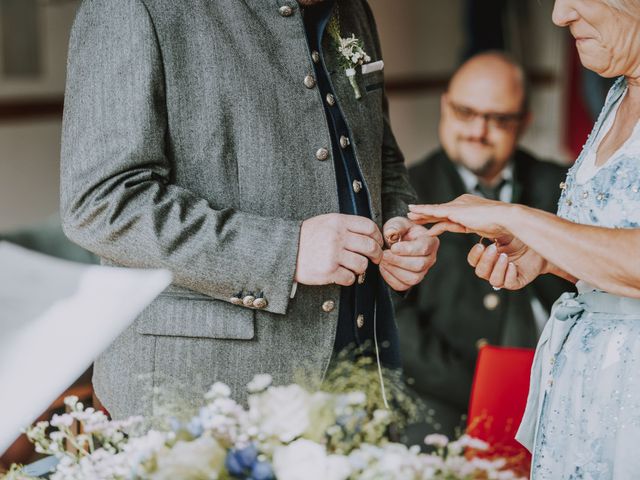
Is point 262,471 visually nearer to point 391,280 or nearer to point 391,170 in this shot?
point 391,280

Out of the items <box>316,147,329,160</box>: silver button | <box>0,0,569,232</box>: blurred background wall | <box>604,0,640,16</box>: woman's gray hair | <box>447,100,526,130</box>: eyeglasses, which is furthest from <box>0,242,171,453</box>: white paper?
<box>447,100,526,130</box>: eyeglasses

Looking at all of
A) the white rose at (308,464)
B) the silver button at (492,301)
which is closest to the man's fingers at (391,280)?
the white rose at (308,464)

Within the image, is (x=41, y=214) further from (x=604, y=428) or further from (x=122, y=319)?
(x=604, y=428)

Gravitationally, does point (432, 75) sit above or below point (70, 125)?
below

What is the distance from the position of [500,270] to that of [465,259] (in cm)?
140

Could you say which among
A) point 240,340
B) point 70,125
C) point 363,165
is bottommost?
point 240,340

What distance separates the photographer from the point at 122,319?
1.54 metres

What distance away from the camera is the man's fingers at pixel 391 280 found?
1784 mm

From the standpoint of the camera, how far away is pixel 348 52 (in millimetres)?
1809

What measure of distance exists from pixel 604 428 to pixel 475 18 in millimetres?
6300

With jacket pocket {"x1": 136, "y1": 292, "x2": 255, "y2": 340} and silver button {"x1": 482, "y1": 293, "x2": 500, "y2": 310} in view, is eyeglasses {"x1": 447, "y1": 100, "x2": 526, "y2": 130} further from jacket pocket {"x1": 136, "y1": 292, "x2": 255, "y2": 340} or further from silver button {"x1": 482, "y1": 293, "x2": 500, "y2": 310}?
jacket pocket {"x1": 136, "y1": 292, "x2": 255, "y2": 340}

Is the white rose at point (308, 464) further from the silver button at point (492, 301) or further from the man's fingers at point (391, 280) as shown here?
the silver button at point (492, 301)

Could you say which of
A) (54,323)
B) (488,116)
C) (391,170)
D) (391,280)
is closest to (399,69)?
(488,116)

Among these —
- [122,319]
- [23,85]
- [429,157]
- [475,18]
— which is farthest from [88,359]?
[475,18]
